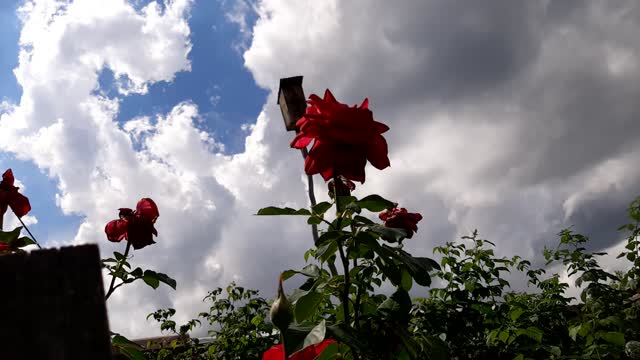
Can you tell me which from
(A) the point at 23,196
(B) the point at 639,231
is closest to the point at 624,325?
(B) the point at 639,231

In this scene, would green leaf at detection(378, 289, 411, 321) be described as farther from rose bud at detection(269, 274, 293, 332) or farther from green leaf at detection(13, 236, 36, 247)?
green leaf at detection(13, 236, 36, 247)

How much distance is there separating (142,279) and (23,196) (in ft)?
2.11

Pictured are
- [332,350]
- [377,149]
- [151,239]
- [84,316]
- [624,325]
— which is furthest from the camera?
[624,325]

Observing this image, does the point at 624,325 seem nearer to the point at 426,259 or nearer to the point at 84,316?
the point at 426,259

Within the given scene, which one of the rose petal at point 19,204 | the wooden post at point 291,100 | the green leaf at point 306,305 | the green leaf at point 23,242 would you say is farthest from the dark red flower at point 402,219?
the wooden post at point 291,100

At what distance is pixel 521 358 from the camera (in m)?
2.40

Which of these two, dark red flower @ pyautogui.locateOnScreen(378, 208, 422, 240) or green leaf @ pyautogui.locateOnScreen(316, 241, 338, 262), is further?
dark red flower @ pyautogui.locateOnScreen(378, 208, 422, 240)

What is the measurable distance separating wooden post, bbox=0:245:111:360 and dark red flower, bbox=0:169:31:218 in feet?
6.35

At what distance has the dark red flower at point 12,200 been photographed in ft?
6.87

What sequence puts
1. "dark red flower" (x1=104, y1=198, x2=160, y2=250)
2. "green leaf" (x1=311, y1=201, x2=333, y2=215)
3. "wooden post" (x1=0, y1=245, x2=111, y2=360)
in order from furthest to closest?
"dark red flower" (x1=104, y1=198, x2=160, y2=250)
"green leaf" (x1=311, y1=201, x2=333, y2=215)
"wooden post" (x1=0, y1=245, x2=111, y2=360)

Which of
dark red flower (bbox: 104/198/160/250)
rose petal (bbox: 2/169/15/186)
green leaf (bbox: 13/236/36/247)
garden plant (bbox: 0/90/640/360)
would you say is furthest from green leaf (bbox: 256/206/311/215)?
rose petal (bbox: 2/169/15/186)

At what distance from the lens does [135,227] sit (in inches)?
78.7

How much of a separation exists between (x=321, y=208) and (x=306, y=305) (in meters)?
0.27

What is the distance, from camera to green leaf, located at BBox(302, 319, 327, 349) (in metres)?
1.22
